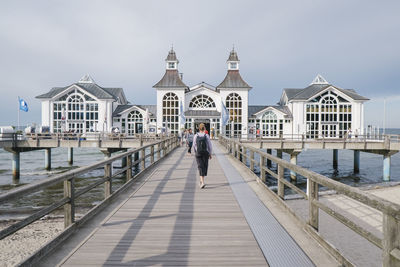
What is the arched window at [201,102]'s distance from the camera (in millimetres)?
43344

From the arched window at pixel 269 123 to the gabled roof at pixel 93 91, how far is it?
957 inches

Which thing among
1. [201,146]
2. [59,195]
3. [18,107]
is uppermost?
[18,107]

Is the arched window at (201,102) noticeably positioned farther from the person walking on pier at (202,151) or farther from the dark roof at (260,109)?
the person walking on pier at (202,151)

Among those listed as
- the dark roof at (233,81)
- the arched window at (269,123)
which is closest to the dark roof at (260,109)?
the arched window at (269,123)

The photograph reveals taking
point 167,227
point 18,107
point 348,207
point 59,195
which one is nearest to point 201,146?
point 167,227

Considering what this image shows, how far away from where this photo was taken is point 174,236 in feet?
13.2

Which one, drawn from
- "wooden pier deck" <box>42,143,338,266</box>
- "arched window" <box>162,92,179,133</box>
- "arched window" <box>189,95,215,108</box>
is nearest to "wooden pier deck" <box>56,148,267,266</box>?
"wooden pier deck" <box>42,143,338,266</box>

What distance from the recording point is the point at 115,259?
10.7 ft

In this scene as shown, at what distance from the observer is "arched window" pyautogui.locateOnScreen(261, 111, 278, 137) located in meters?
44.7

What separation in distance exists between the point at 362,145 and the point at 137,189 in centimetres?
2484

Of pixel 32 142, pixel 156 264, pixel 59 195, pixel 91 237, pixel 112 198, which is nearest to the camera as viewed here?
pixel 156 264

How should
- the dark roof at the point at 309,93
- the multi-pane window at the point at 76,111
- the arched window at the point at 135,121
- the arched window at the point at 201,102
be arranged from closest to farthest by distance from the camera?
the arched window at the point at 201,102 → the multi-pane window at the point at 76,111 → the dark roof at the point at 309,93 → the arched window at the point at 135,121

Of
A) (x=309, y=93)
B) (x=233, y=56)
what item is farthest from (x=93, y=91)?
(x=309, y=93)

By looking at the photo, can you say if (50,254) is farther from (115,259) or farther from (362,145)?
(362,145)
